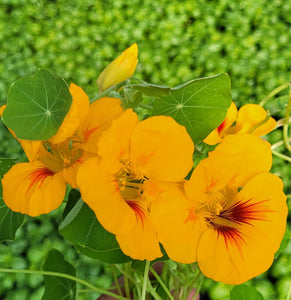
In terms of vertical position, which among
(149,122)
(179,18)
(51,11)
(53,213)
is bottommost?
(53,213)

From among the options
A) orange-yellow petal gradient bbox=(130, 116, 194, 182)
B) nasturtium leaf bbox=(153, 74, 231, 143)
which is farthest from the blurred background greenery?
orange-yellow petal gradient bbox=(130, 116, 194, 182)

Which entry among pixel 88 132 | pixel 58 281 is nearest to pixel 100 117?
pixel 88 132

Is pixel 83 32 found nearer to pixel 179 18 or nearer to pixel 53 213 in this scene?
pixel 179 18

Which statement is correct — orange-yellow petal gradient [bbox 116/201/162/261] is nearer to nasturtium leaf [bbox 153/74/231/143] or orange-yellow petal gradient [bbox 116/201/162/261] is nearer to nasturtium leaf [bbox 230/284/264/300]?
nasturtium leaf [bbox 153/74/231/143]

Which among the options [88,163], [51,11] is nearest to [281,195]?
[88,163]

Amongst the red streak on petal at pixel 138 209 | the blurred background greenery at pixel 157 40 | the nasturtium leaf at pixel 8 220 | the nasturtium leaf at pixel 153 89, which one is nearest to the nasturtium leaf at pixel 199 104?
the nasturtium leaf at pixel 153 89
